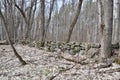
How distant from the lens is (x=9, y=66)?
7.33 m

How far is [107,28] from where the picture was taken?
6414 mm

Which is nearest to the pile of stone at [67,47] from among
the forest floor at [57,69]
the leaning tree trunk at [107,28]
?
the forest floor at [57,69]

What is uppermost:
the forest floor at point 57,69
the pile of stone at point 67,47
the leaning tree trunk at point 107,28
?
the leaning tree trunk at point 107,28

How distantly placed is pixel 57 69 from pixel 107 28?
2205mm

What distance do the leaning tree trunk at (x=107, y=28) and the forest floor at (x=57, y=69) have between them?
24.0 inches

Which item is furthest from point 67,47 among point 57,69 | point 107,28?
point 107,28

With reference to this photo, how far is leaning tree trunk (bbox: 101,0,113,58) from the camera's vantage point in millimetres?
6395

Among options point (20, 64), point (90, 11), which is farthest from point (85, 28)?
point (20, 64)

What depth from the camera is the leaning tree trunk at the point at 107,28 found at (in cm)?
639

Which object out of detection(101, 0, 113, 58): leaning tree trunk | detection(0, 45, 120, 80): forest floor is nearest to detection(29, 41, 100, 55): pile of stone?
detection(0, 45, 120, 80): forest floor

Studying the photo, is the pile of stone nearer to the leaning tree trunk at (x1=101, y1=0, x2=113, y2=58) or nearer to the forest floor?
the forest floor

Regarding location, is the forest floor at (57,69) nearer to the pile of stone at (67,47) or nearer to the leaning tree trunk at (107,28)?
the pile of stone at (67,47)

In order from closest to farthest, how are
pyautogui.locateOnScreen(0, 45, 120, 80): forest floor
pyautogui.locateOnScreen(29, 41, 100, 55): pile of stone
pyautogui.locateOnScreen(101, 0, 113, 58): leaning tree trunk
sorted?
pyautogui.locateOnScreen(0, 45, 120, 80): forest floor
pyautogui.locateOnScreen(101, 0, 113, 58): leaning tree trunk
pyautogui.locateOnScreen(29, 41, 100, 55): pile of stone

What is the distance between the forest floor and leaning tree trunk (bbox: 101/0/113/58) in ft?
2.00
